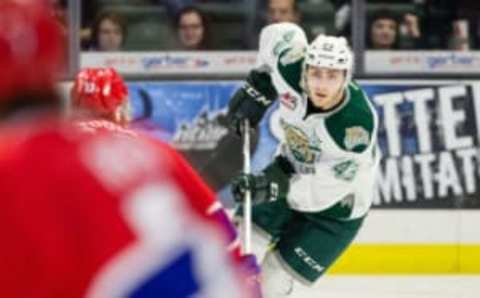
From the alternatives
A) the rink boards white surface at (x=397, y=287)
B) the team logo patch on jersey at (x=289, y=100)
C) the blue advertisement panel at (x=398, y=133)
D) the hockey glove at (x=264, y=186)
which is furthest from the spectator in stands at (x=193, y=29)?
the hockey glove at (x=264, y=186)

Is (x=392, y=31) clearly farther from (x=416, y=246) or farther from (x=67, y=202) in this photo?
(x=67, y=202)

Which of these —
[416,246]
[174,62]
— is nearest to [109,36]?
[174,62]

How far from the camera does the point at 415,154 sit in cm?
649

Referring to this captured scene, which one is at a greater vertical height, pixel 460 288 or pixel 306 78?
pixel 306 78

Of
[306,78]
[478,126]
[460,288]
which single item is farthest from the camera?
[478,126]

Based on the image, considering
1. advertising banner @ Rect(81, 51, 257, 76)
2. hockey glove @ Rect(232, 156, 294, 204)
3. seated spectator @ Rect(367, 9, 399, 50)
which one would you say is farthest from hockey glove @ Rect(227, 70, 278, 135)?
seated spectator @ Rect(367, 9, 399, 50)

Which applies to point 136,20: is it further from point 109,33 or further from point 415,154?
point 415,154

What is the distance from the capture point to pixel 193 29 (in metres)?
6.57

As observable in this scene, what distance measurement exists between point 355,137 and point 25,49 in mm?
3533

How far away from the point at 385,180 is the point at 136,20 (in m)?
1.19

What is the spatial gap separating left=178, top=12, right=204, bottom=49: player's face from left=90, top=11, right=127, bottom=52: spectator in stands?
9.3 inches

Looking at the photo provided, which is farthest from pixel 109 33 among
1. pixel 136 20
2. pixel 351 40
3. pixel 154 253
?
pixel 154 253

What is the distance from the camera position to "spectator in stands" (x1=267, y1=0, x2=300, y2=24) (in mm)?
6539

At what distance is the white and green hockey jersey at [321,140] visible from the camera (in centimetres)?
467
